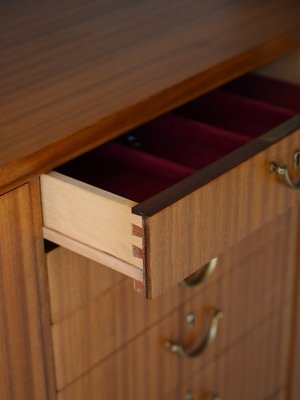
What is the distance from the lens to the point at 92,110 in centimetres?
85

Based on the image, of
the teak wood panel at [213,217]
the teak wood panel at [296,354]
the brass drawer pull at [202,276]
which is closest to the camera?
the teak wood panel at [213,217]

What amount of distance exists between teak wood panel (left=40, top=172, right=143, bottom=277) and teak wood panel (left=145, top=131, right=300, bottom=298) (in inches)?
0.7

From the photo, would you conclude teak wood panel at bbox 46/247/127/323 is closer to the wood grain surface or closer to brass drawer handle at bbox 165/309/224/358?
brass drawer handle at bbox 165/309/224/358

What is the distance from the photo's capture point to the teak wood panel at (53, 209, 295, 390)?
92 centimetres

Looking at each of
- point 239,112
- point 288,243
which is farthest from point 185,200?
point 288,243

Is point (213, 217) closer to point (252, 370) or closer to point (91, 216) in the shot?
point (91, 216)

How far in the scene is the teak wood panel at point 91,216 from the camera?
2.55 feet

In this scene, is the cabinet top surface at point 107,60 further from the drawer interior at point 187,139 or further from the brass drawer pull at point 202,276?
the brass drawer pull at point 202,276

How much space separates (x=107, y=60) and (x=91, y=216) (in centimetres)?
22

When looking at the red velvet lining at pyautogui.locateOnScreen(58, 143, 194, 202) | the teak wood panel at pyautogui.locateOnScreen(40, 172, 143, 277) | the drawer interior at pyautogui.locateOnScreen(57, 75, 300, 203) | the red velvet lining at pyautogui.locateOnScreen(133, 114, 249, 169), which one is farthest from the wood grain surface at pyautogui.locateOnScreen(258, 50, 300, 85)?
the teak wood panel at pyautogui.locateOnScreen(40, 172, 143, 277)

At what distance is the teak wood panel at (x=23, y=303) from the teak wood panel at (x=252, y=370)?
26 centimetres

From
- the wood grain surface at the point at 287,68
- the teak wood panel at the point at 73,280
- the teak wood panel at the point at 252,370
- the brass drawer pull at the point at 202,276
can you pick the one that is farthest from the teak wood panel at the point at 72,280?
the wood grain surface at the point at 287,68

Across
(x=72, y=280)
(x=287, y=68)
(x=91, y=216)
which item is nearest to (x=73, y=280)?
(x=72, y=280)

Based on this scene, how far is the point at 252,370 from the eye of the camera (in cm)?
123
